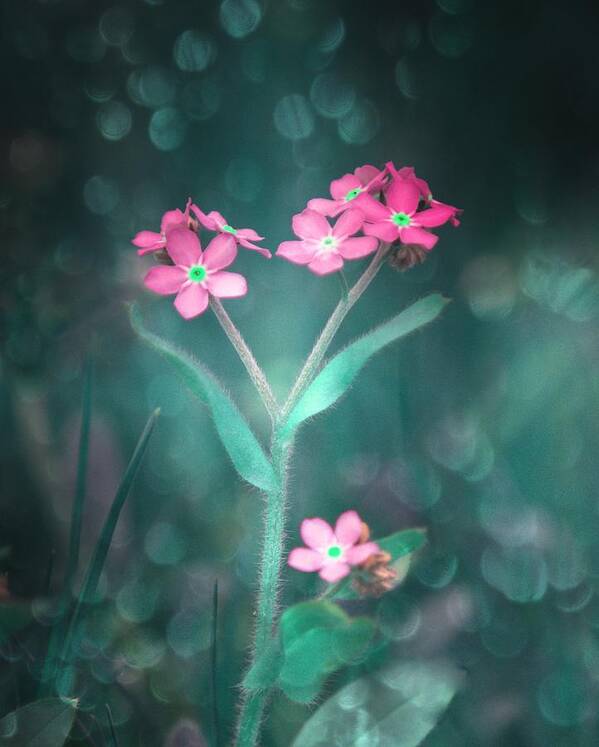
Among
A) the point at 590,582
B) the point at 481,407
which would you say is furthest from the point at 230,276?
the point at 590,582

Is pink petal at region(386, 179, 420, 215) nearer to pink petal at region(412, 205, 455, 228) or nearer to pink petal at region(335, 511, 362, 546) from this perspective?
pink petal at region(412, 205, 455, 228)

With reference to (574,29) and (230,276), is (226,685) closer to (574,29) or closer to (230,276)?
(230,276)

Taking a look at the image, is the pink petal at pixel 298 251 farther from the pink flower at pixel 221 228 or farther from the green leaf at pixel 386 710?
the green leaf at pixel 386 710

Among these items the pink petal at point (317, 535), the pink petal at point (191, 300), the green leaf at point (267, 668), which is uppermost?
the pink petal at point (191, 300)

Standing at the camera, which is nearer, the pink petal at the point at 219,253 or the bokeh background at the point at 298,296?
the pink petal at the point at 219,253

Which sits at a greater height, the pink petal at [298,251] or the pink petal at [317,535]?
the pink petal at [298,251]

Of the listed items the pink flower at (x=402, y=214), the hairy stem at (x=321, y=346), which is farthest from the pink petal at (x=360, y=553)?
the pink flower at (x=402, y=214)
